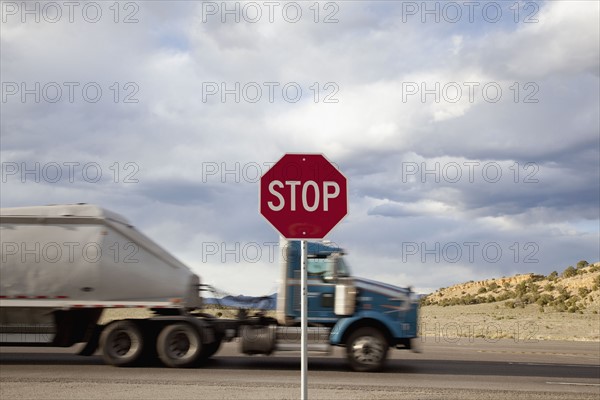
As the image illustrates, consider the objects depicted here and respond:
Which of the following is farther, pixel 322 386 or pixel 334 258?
pixel 334 258

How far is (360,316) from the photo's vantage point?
15.8 m

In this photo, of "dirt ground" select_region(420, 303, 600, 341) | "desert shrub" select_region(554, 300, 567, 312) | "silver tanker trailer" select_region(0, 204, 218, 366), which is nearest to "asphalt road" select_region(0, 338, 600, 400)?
"silver tanker trailer" select_region(0, 204, 218, 366)

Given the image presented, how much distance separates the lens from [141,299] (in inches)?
653

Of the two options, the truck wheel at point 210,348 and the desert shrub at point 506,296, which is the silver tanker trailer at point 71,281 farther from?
the desert shrub at point 506,296

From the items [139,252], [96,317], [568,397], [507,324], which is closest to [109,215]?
[139,252]

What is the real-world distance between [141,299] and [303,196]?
10.2m

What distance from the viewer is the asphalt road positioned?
40.7 ft

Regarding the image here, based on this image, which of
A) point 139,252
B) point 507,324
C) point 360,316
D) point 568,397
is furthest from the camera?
point 507,324

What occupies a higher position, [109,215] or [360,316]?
[109,215]

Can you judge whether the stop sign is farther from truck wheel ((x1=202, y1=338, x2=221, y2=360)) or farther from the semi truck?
truck wheel ((x1=202, y1=338, x2=221, y2=360))

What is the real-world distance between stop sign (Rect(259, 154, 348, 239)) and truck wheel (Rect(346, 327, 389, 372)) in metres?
8.77

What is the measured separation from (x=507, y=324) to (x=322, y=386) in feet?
94.9

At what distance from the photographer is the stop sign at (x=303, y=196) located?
24.0 ft

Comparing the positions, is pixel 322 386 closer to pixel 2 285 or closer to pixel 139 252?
pixel 139 252
